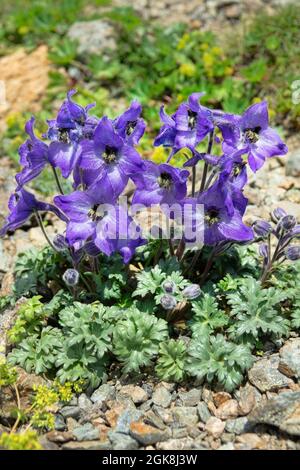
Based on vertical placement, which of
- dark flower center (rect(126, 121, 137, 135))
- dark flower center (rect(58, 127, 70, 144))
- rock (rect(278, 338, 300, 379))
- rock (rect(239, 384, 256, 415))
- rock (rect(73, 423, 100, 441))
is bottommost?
rock (rect(239, 384, 256, 415))

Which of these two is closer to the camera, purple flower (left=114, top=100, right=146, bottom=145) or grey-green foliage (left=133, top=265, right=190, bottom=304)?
purple flower (left=114, top=100, right=146, bottom=145)

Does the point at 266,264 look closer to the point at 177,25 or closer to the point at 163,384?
the point at 163,384

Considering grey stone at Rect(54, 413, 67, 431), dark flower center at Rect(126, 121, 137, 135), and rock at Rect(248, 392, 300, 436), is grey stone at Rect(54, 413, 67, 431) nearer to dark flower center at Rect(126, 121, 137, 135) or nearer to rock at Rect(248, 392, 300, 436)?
rock at Rect(248, 392, 300, 436)

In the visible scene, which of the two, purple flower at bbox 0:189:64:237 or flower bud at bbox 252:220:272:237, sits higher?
purple flower at bbox 0:189:64:237

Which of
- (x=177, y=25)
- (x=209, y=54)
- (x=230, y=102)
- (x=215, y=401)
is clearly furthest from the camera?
(x=177, y=25)

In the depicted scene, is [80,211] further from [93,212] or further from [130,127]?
[130,127]

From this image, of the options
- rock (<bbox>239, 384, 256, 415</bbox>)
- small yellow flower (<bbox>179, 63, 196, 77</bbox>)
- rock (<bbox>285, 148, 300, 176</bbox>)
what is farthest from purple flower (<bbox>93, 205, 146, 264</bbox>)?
small yellow flower (<bbox>179, 63, 196, 77</bbox>)

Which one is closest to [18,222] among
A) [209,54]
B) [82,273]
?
[82,273]

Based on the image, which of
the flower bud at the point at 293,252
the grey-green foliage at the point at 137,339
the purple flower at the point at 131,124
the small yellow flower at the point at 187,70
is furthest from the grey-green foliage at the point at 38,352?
the small yellow flower at the point at 187,70
